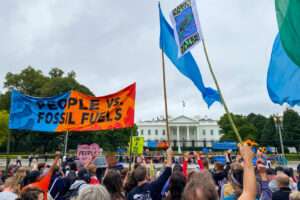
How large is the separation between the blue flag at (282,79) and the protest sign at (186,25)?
1.39 meters

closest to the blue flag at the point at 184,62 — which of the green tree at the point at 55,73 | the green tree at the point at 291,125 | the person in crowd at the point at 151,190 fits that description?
the person in crowd at the point at 151,190

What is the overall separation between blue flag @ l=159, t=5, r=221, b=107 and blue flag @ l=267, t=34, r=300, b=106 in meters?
2.27

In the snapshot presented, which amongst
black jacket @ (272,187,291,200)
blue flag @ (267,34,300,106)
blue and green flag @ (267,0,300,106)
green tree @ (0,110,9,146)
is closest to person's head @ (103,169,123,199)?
black jacket @ (272,187,291,200)

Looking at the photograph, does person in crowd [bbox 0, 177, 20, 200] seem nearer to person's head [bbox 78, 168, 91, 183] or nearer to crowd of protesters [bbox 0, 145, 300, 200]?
crowd of protesters [bbox 0, 145, 300, 200]

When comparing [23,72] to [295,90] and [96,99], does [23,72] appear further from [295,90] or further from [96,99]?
[295,90]

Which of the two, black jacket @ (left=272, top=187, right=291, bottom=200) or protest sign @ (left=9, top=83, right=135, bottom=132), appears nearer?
black jacket @ (left=272, top=187, right=291, bottom=200)

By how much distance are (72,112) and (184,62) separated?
4.47 metres

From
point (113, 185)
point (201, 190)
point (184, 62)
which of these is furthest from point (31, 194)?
point (184, 62)

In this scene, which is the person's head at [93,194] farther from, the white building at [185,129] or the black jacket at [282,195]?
the white building at [185,129]

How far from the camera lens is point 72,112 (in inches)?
417

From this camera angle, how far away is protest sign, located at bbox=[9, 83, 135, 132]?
1036 centimetres

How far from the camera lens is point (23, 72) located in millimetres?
55562

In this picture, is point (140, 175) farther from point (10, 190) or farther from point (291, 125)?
point (291, 125)

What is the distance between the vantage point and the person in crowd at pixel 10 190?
4.53 metres
